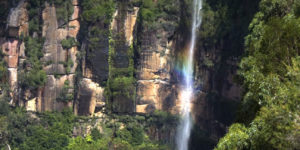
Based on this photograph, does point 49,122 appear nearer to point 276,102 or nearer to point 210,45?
point 210,45

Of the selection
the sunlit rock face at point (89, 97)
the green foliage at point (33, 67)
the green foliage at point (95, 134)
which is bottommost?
the green foliage at point (95, 134)

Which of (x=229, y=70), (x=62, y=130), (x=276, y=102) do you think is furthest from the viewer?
(x=62, y=130)

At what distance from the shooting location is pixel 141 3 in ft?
116

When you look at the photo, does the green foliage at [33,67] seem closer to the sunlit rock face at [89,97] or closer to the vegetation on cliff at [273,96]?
the sunlit rock face at [89,97]

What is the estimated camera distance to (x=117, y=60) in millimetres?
35812

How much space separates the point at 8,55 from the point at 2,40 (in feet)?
3.37

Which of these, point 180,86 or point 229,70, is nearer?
point 229,70

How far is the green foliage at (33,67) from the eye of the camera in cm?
3606

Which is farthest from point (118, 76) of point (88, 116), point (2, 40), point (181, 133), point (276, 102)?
point (276, 102)

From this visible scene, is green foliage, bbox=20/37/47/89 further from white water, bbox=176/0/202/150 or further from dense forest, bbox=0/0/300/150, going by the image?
white water, bbox=176/0/202/150

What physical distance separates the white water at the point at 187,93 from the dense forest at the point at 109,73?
0.37 metres

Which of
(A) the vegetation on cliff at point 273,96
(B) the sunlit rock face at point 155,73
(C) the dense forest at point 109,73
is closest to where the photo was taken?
(A) the vegetation on cliff at point 273,96

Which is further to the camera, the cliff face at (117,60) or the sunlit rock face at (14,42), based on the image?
the sunlit rock face at (14,42)

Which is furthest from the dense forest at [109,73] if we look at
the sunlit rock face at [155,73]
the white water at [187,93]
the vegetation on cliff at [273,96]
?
the vegetation on cliff at [273,96]
